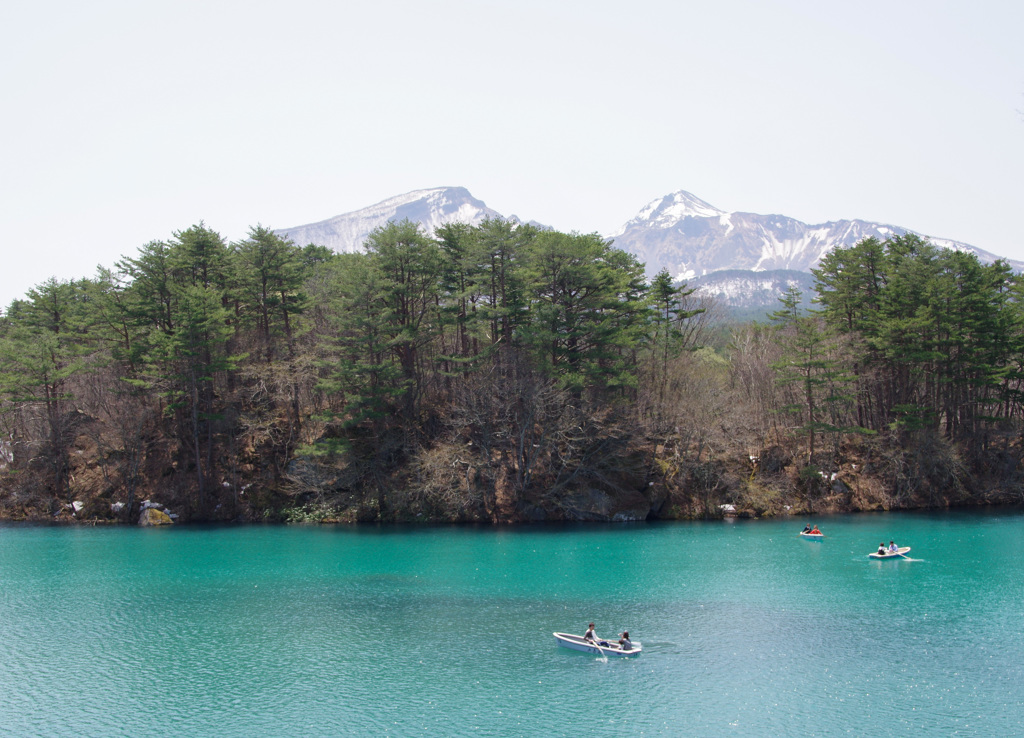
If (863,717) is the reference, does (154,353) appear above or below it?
above

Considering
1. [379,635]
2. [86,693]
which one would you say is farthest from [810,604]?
[86,693]

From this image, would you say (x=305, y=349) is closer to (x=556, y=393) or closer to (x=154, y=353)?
(x=154, y=353)

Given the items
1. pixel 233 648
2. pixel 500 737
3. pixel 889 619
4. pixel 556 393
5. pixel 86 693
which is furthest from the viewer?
pixel 556 393

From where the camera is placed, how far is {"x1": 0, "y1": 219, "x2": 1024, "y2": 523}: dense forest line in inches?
1820

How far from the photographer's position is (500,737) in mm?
17125

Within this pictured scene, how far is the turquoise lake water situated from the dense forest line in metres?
7.10

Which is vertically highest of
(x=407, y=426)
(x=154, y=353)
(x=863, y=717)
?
(x=154, y=353)

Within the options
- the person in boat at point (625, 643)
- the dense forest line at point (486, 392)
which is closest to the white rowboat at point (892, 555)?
the dense forest line at point (486, 392)

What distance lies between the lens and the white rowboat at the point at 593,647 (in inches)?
876

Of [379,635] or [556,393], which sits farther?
[556,393]

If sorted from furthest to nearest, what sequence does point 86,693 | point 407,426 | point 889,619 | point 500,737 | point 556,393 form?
1. point 407,426
2. point 556,393
3. point 889,619
4. point 86,693
5. point 500,737

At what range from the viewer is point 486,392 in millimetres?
45969

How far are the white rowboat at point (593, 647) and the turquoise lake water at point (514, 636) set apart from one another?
1.38ft

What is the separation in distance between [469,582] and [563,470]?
52.0 feet
